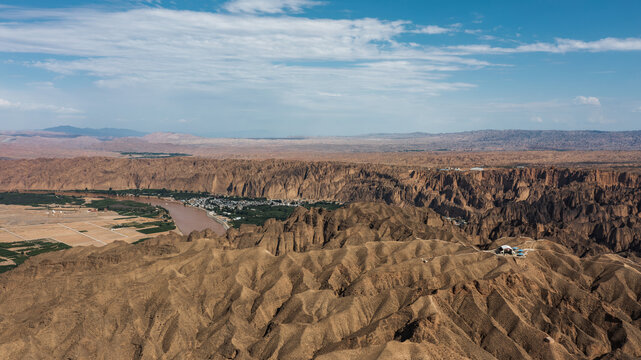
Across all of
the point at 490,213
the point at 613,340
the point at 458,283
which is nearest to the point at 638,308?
the point at 613,340

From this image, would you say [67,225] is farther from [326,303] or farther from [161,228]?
[326,303]

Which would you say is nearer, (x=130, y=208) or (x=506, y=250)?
(x=506, y=250)

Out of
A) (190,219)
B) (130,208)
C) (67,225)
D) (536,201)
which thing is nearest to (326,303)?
(536,201)

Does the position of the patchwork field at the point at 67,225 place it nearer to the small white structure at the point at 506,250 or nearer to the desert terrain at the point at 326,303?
the desert terrain at the point at 326,303

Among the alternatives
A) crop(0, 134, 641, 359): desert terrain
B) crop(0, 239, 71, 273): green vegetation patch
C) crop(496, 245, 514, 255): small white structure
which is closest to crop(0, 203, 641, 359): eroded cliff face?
crop(0, 134, 641, 359): desert terrain

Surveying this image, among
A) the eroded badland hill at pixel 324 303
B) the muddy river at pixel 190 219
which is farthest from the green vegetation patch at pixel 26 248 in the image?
the eroded badland hill at pixel 324 303

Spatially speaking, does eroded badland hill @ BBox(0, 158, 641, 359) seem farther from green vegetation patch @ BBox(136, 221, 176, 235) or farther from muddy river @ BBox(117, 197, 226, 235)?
muddy river @ BBox(117, 197, 226, 235)
